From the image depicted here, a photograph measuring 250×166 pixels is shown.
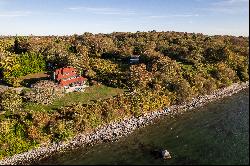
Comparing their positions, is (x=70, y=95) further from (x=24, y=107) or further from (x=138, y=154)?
(x=138, y=154)

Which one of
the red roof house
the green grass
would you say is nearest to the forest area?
the green grass

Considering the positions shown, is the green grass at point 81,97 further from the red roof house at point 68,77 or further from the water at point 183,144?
the water at point 183,144

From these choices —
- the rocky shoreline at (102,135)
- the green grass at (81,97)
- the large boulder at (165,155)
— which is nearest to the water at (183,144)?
the large boulder at (165,155)

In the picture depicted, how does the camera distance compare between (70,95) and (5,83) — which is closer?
(70,95)

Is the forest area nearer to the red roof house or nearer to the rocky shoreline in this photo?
the rocky shoreline

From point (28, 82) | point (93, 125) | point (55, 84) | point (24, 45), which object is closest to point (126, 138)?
point (93, 125)

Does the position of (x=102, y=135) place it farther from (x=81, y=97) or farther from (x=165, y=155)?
(x=165, y=155)
